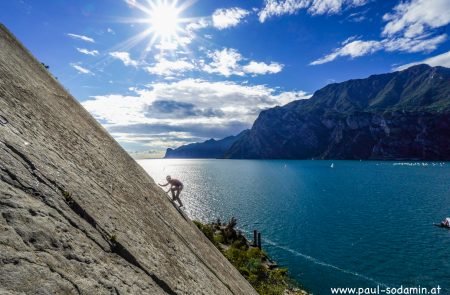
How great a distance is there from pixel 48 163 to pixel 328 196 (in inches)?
3668

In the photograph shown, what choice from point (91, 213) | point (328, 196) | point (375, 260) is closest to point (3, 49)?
point (91, 213)

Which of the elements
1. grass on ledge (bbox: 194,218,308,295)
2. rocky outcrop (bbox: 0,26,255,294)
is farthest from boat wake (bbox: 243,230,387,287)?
rocky outcrop (bbox: 0,26,255,294)

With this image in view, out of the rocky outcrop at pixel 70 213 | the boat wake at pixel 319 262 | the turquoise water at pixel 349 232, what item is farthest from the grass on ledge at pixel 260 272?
the rocky outcrop at pixel 70 213

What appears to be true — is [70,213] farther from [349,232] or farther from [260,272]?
[349,232]

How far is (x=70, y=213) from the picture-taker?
A: 16.0ft

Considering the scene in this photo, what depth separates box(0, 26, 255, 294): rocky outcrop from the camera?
3725mm

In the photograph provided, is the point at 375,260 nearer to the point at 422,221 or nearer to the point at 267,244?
the point at 267,244

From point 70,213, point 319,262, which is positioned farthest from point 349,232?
point 70,213

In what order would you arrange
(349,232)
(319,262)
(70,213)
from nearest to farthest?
1. (70,213)
2. (319,262)
3. (349,232)

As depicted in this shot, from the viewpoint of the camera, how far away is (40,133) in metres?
6.22

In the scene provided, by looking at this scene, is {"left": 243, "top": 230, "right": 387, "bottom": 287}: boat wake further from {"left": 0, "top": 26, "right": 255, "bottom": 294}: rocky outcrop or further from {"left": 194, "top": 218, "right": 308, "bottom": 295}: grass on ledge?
{"left": 0, "top": 26, "right": 255, "bottom": 294}: rocky outcrop

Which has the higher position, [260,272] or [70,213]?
[70,213]

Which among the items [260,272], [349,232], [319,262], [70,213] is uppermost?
[70,213]

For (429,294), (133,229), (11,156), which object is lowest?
(429,294)
